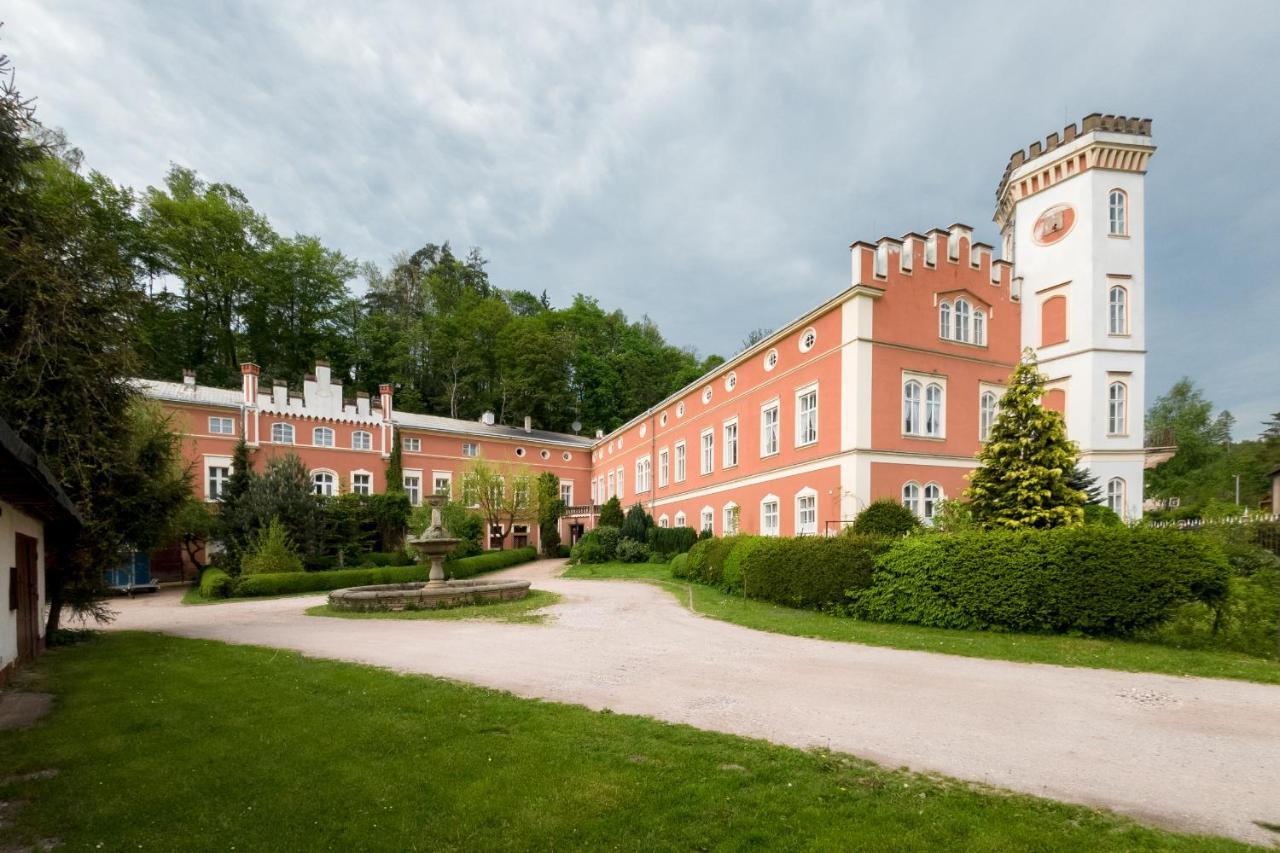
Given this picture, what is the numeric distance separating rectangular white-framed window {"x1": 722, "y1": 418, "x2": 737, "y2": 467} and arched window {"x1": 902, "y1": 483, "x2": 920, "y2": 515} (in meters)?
8.65

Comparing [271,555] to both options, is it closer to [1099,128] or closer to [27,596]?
[27,596]

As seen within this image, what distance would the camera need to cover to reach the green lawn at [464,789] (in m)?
3.68

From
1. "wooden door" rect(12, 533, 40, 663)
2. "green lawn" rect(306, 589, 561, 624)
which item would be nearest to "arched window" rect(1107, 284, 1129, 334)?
"green lawn" rect(306, 589, 561, 624)

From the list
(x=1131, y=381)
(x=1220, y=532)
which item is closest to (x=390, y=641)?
(x=1220, y=532)

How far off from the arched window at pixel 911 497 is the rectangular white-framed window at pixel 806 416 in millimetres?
3441

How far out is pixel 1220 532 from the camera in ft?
51.5

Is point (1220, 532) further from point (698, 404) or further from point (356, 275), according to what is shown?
point (356, 275)

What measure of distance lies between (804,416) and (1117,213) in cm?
1516

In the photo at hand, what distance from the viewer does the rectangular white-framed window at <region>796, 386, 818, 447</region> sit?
2241 cm

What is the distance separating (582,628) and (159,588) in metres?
25.2

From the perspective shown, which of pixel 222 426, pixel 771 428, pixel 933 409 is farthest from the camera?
pixel 222 426

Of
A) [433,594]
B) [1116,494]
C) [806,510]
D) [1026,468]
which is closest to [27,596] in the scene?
[433,594]

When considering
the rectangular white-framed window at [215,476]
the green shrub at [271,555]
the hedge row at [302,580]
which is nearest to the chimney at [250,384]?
the rectangular white-framed window at [215,476]

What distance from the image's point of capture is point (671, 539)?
31.0 m
